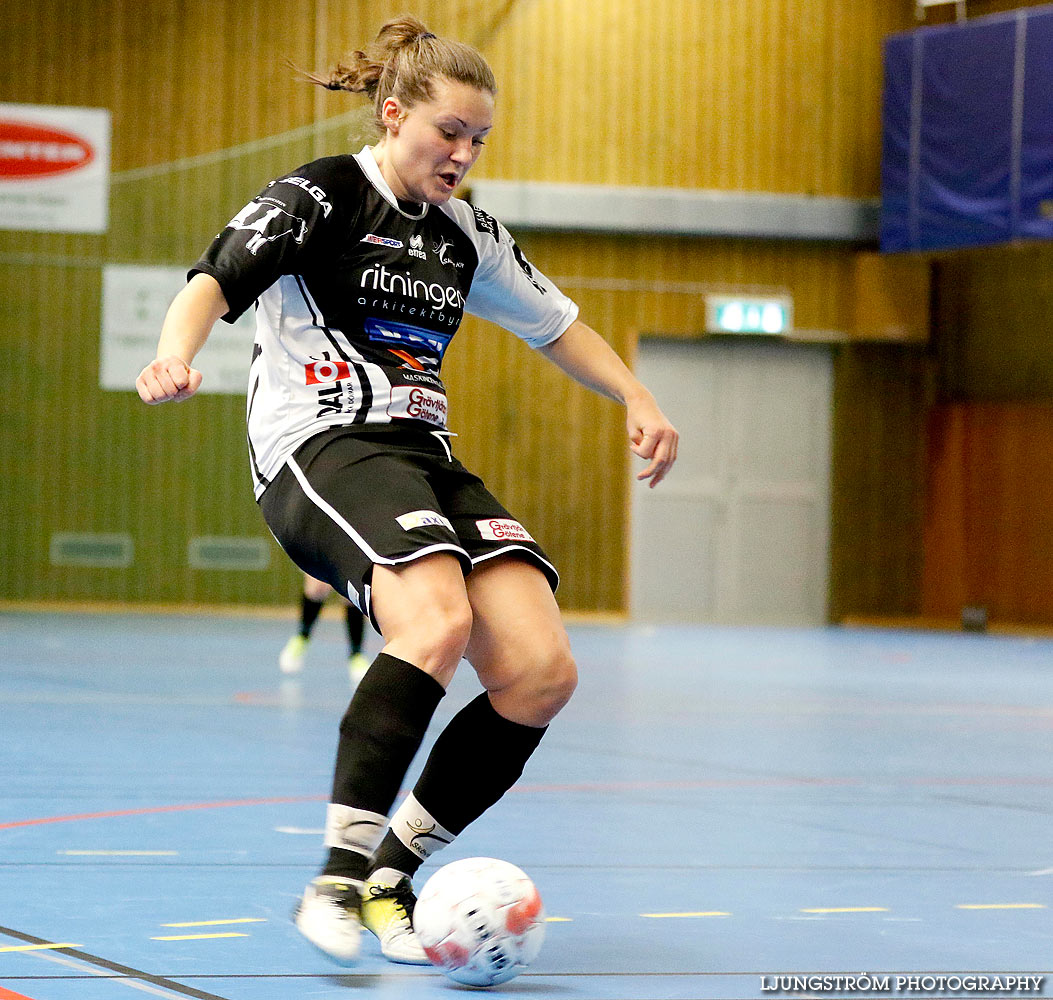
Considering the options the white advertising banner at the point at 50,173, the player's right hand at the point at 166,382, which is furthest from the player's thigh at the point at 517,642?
the white advertising banner at the point at 50,173

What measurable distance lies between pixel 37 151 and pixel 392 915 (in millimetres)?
14190

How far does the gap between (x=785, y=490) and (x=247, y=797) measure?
13150 mm

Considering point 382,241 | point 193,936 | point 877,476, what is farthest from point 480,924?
point 877,476

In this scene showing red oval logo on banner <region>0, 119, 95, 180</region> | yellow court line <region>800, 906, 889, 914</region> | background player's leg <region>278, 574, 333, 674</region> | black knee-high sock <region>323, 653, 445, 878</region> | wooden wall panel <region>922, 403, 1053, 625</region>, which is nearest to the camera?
black knee-high sock <region>323, 653, 445, 878</region>

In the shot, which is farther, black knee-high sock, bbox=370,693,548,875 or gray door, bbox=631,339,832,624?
gray door, bbox=631,339,832,624

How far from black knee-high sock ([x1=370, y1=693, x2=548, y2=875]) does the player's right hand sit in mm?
880

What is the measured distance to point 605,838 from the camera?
4.52 metres

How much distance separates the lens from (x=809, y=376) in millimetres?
17734

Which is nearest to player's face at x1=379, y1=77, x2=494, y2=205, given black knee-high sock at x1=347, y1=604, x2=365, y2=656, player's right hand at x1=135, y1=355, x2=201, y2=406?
player's right hand at x1=135, y1=355, x2=201, y2=406

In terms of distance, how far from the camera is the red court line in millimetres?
4477

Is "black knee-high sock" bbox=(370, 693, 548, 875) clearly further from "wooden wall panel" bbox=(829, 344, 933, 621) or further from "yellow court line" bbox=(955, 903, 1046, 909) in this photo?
"wooden wall panel" bbox=(829, 344, 933, 621)

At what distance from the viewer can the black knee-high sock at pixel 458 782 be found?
3.21 m

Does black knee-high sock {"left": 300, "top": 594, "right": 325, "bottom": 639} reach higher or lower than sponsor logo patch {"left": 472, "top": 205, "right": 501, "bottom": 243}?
lower

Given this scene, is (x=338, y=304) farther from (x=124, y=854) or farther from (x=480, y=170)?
(x=480, y=170)
